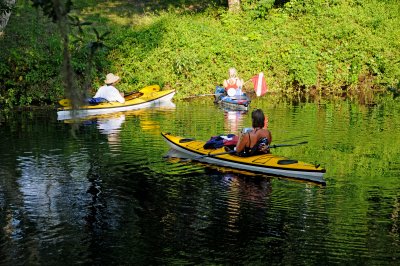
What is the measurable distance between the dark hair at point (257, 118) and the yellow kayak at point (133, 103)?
9776 millimetres

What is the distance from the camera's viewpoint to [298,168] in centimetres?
1405

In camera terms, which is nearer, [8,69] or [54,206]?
[54,206]

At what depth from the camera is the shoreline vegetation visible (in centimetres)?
2827

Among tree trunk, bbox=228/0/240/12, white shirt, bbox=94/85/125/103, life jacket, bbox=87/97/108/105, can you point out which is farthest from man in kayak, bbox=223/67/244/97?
tree trunk, bbox=228/0/240/12

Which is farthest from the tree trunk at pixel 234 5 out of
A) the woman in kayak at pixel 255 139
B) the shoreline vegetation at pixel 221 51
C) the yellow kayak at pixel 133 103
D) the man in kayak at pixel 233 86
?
the woman in kayak at pixel 255 139

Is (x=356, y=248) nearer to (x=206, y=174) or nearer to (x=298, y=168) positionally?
(x=298, y=168)

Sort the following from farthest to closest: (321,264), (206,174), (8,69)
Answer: (8,69), (206,174), (321,264)

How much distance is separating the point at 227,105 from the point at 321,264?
641 inches

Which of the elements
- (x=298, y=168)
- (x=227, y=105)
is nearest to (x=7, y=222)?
(x=298, y=168)

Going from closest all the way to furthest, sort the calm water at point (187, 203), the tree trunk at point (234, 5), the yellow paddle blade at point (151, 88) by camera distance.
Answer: the calm water at point (187, 203)
the yellow paddle blade at point (151, 88)
the tree trunk at point (234, 5)

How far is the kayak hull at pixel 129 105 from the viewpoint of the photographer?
23.7 m

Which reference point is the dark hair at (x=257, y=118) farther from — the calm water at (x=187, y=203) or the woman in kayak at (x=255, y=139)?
the calm water at (x=187, y=203)

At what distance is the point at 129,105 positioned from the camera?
2562 centimetres

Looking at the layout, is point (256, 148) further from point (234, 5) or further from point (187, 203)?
point (234, 5)
